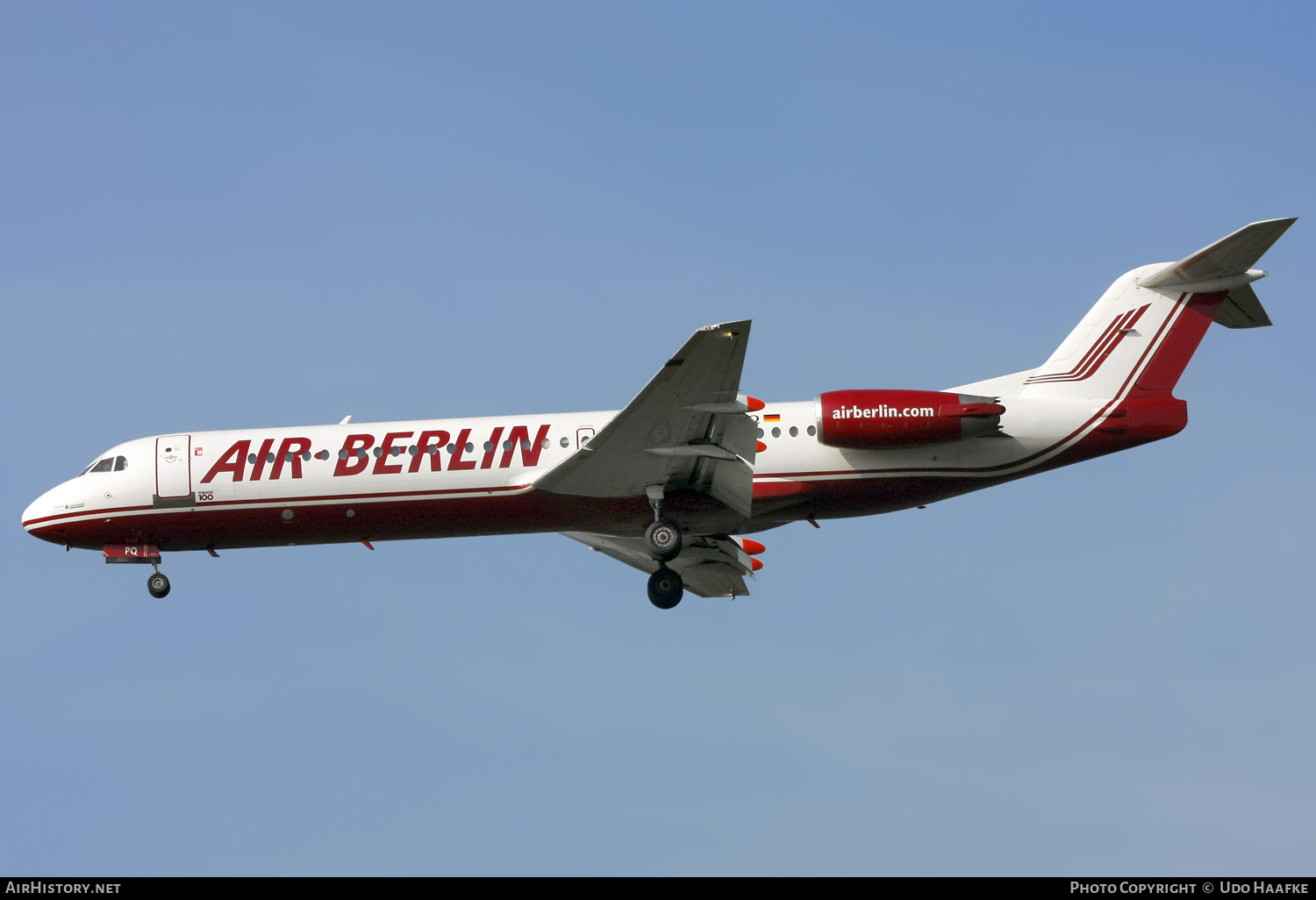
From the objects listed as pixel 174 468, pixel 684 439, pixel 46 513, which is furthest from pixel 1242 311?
pixel 46 513

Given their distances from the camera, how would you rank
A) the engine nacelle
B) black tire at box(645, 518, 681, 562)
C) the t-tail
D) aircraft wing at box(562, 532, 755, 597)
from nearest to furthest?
the engine nacelle
black tire at box(645, 518, 681, 562)
the t-tail
aircraft wing at box(562, 532, 755, 597)

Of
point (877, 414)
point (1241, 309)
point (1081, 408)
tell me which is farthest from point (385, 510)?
point (1241, 309)

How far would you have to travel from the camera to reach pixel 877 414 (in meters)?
28.3

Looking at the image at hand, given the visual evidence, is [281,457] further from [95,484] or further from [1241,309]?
[1241,309]

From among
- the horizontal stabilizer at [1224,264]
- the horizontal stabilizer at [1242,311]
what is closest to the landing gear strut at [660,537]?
the horizontal stabilizer at [1224,264]

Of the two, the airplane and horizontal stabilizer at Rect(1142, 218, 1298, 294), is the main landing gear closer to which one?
the airplane

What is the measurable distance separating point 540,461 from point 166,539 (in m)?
7.79

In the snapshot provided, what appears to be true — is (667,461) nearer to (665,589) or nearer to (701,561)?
(665,589)

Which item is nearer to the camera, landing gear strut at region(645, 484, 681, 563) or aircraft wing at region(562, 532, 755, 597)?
landing gear strut at region(645, 484, 681, 563)

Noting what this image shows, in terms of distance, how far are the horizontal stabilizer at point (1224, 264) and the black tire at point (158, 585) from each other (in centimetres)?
2071

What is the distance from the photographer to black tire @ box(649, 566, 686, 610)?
30.5 meters

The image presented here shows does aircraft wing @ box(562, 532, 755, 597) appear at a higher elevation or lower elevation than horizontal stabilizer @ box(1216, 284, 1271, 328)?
lower

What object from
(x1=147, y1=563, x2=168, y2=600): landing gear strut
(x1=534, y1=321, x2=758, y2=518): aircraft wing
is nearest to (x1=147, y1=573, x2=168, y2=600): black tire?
(x1=147, y1=563, x2=168, y2=600): landing gear strut
